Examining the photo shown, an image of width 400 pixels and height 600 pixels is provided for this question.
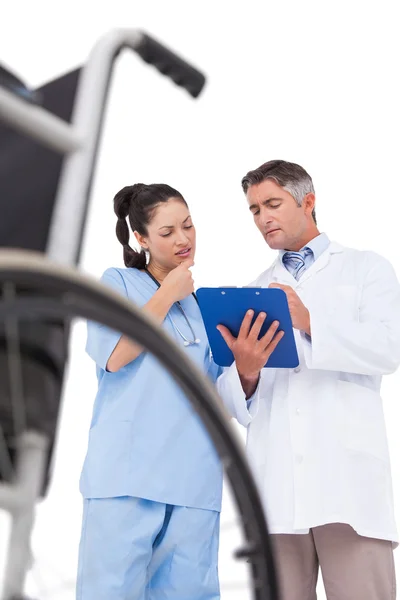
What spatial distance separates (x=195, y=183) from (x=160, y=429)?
1.02m

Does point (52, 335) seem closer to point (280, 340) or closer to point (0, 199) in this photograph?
point (0, 199)

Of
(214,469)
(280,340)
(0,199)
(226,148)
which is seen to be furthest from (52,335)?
(226,148)

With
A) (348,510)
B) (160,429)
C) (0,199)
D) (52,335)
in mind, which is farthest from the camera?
(160,429)

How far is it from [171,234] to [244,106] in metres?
0.97

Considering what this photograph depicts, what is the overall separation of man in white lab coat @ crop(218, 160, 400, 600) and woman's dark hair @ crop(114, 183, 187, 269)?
0.75ft

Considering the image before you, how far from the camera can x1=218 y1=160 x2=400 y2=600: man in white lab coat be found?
1.22 m

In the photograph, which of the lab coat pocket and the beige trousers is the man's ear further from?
the beige trousers

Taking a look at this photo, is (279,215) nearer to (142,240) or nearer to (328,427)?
(142,240)

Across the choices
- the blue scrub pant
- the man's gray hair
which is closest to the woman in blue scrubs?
the blue scrub pant

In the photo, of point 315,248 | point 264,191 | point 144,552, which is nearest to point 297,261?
point 315,248

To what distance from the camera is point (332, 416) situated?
1.27 m

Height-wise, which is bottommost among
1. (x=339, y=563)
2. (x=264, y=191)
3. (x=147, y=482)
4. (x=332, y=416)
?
(x=339, y=563)

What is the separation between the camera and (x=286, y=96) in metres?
2.26

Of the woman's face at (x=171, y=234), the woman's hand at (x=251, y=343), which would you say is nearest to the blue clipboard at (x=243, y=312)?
the woman's hand at (x=251, y=343)
